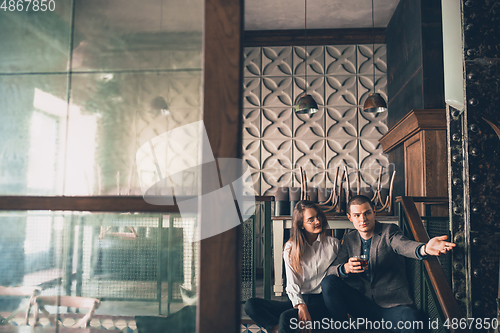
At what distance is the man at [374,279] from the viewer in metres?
2.16

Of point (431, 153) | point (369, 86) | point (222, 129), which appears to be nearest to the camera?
point (222, 129)

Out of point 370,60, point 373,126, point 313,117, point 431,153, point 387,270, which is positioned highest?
point 370,60

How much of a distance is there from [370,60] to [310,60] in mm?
1036

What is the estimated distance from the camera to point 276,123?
20.2ft

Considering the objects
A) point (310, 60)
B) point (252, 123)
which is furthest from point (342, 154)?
point (310, 60)

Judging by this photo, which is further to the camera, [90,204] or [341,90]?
[341,90]

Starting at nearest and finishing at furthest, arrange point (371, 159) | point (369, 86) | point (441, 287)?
point (441, 287) → point (371, 159) → point (369, 86)

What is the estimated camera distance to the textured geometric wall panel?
5.94 metres

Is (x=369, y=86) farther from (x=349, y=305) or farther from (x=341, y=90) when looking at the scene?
(x=349, y=305)

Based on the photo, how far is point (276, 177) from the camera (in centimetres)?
605

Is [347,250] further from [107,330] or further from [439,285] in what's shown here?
[107,330]

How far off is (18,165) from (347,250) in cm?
217

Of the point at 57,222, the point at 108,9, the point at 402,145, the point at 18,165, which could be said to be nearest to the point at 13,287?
the point at 57,222

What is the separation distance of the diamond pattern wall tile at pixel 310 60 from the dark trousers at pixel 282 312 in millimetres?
4515
